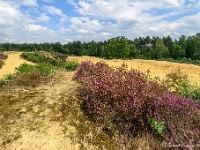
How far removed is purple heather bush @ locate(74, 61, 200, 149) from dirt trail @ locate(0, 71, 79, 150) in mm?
594

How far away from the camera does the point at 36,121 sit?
446 centimetres

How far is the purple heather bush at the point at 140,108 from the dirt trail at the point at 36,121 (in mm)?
594

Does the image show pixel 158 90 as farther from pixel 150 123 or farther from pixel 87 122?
pixel 87 122

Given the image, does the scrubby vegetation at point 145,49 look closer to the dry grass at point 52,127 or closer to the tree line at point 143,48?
the tree line at point 143,48

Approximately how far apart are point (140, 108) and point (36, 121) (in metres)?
1.91

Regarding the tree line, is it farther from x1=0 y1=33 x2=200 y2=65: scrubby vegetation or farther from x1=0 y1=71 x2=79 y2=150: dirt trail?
x1=0 y1=71 x2=79 y2=150: dirt trail

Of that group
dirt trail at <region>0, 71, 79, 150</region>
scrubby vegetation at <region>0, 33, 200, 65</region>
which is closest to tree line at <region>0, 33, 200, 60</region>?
scrubby vegetation at <region>0, 33, 200, 65</region>

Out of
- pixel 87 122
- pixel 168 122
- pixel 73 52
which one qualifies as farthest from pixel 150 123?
pixel 73 52

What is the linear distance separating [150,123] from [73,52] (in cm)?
9686

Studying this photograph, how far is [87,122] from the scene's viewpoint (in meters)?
4.56

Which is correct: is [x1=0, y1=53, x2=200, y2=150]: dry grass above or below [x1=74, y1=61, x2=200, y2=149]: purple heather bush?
below

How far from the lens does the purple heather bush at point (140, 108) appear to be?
12.9 ft

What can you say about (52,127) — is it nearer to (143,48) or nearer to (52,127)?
(52,127)

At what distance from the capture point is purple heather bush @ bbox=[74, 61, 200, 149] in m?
3.94
